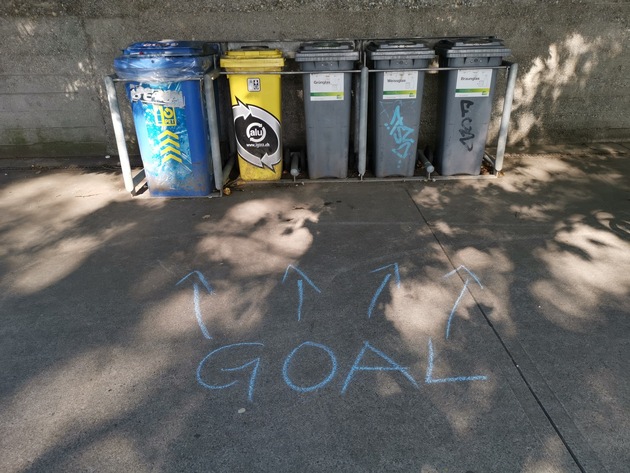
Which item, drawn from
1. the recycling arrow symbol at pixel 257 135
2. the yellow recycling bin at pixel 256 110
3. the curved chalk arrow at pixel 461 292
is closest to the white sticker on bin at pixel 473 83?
the yellow recycling bin at pixel 256 110

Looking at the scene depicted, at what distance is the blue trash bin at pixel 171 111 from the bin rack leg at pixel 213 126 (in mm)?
61

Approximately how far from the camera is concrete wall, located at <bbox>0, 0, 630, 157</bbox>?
623 centimetres

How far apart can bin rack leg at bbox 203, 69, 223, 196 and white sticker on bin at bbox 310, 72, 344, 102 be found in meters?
1.12

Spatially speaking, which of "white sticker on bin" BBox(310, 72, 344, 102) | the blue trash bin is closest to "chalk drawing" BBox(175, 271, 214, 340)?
the blue trash bin

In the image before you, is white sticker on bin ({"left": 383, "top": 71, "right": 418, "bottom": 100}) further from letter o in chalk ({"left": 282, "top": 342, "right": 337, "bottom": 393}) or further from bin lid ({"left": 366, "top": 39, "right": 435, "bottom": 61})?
letter o in chalk ({"left": 282, "top": 342, "right": 337, "bottom": 393})

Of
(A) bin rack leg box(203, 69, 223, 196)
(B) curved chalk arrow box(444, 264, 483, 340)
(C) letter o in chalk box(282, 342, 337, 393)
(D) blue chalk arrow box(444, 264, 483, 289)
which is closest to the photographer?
(C) letter o in chalk box(282, 342, 337, 393)

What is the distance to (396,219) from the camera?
505 centimetres

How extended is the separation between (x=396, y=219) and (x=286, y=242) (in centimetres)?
122

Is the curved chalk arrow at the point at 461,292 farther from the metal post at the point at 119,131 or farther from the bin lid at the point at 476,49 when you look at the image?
the metal post at the point at 119,131

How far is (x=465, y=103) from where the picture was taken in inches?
223

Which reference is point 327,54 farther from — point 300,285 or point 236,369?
point 236,369

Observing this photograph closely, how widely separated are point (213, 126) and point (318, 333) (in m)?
3.12

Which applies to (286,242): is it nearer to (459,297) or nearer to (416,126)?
(459,297)

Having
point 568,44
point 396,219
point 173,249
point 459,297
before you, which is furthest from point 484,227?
point 568,44
